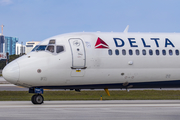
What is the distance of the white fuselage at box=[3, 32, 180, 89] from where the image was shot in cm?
2267

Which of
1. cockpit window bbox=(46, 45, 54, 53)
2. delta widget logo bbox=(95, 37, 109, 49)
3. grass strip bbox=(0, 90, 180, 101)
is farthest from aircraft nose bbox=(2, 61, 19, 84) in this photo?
grass strip bbox=(0, 90, 180, 101)

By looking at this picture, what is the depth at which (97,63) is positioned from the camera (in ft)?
77.3

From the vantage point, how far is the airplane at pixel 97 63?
22703 mm

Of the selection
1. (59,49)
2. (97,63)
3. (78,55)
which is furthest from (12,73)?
(97,63)

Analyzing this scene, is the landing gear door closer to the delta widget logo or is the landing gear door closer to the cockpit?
the cockpit

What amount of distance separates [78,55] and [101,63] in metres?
1.69

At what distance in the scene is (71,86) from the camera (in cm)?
2373

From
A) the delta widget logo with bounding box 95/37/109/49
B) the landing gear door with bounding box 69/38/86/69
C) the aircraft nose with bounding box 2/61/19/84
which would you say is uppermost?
the delta widget logo with bounding box 95/37/109/49

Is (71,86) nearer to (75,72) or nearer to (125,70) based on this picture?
(75,72)

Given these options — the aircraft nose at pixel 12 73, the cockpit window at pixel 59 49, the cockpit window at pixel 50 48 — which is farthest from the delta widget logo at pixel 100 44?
the aircraft nose at pixel 12 73

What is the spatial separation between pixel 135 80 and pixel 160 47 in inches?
121

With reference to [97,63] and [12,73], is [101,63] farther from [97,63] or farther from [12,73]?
[12,73]

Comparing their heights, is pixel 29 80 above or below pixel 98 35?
below

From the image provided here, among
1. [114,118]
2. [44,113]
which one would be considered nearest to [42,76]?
[44,113]
